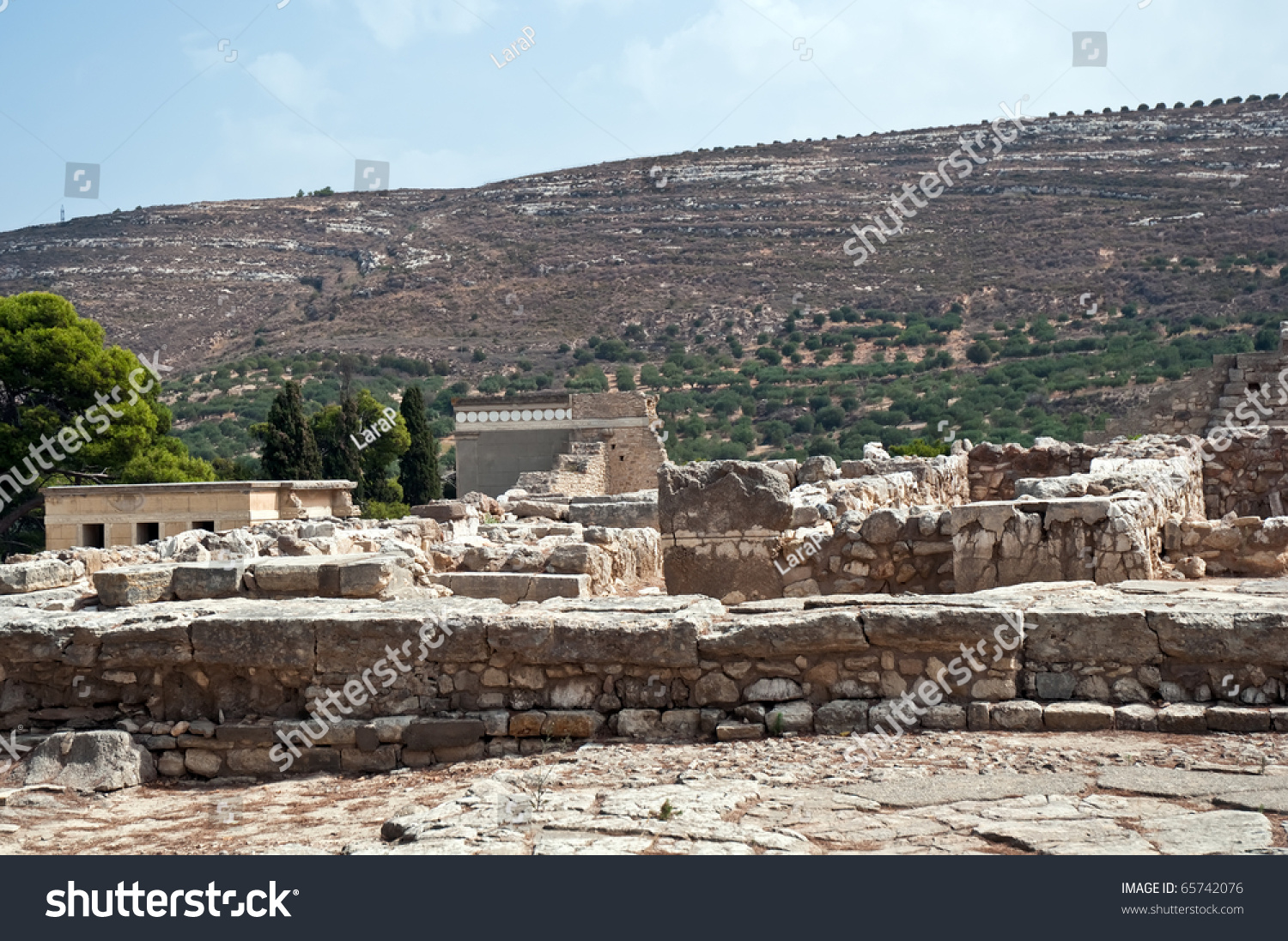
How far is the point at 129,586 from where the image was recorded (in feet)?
20.5

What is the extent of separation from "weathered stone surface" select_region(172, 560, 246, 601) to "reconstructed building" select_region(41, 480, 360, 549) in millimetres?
12647

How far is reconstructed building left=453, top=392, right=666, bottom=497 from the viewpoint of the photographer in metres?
26.9

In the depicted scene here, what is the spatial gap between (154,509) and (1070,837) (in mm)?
18294

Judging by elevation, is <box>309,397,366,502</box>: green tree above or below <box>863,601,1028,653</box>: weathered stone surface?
above

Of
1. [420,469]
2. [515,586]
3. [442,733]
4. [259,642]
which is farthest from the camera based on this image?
[420,469]

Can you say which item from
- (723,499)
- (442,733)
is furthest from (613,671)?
(723,499)

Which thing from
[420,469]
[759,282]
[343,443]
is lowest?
[420,469]

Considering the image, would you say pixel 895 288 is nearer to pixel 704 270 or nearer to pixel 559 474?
pixel 704 270

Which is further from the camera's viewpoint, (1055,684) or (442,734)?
(442,734)

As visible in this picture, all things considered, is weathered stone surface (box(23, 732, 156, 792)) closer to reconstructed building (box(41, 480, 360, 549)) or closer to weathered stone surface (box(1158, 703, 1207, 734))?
weathered stone surface (box(1158, 703, 1207, 734))

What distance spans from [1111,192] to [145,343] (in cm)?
5269

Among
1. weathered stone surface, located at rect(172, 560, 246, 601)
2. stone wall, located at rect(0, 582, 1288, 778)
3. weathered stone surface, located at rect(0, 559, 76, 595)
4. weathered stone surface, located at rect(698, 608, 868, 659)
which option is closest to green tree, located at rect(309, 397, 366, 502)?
weathered stone surface, located at rect(0, 559, 76, 595)

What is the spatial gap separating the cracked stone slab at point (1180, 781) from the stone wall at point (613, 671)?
675 mm

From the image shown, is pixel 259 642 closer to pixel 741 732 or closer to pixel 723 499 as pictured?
pixel 741 732
